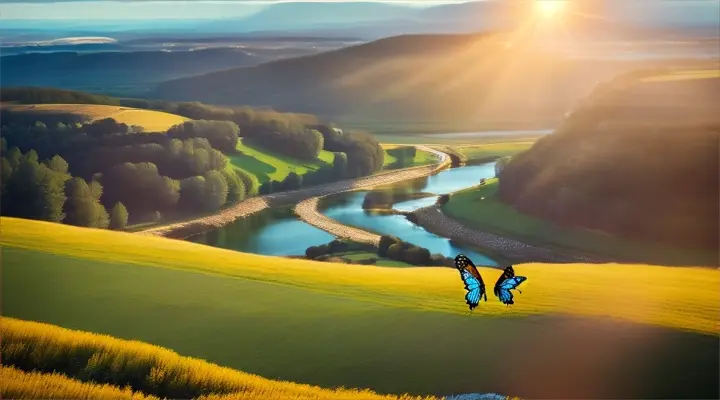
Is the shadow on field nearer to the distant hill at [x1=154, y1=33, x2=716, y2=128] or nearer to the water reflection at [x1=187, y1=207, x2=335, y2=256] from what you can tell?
the water reflection at [x1=187, y1=207, x2=335, y2=256]

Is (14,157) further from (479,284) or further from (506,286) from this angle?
(506,286)

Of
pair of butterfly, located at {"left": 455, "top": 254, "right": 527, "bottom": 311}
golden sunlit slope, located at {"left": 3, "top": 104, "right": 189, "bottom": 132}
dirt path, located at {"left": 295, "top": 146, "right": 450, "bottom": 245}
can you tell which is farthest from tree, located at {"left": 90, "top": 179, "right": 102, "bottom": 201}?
pair of butterfly, located at {"left": 455, "top": 254, "right": 527, "bottom": 311}

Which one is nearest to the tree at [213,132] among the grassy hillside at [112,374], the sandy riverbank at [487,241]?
the sandy riverbank at [487,241]

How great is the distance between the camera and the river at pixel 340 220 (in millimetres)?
5062

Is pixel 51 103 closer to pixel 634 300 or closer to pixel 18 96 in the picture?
pixel 18 96

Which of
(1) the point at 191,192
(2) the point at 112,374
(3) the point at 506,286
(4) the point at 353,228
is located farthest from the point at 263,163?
(3) the point at 506,286

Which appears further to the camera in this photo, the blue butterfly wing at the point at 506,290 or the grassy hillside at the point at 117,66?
the grassy hillside at the point at 117,66

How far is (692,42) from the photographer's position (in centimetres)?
533

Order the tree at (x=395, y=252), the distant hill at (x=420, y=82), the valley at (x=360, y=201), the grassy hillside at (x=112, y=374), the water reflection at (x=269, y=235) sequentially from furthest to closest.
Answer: the distant hill at (x=420, y=82) → the water reflection at (x=269, y=235) → the tree at (x=395, y=252) → the valley at (x=360, y=201) → the grassy hillside at (x=112, y=374)

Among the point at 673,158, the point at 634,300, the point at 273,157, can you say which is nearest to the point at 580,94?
the point at 673,158

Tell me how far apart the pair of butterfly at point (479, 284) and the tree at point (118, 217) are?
7.50 ft

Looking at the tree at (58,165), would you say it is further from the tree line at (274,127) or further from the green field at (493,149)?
the green field at (493,149)

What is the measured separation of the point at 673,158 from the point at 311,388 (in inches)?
109

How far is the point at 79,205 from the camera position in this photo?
16.6 feet
